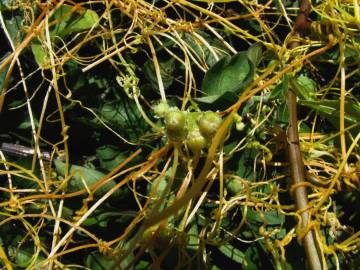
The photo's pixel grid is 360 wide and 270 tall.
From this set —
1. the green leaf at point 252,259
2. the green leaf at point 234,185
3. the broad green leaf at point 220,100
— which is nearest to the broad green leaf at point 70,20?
the broad green leaf at point 220,100

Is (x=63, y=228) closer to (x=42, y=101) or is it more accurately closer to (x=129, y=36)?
(x=42, y=101)

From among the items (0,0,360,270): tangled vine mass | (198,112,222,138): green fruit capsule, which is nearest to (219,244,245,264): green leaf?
(0,0,360,270): tangled vine mass

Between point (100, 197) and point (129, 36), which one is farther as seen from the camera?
point (129, 36)

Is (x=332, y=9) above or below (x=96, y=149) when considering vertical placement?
above

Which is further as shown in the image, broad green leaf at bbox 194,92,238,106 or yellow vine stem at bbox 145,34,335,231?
broad green leaf at bbox 194,92,238,106

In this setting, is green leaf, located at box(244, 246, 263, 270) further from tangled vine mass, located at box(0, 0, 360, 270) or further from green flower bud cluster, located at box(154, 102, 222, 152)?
green flower bud cluster, located at box(154, 102, 222, 152)

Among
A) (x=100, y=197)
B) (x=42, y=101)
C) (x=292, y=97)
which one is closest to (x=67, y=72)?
(x=42, y=101)

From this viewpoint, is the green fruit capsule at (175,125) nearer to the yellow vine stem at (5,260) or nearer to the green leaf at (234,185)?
the green leaf at (234,185)

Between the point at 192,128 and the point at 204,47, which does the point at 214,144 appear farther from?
the point at 204,47
